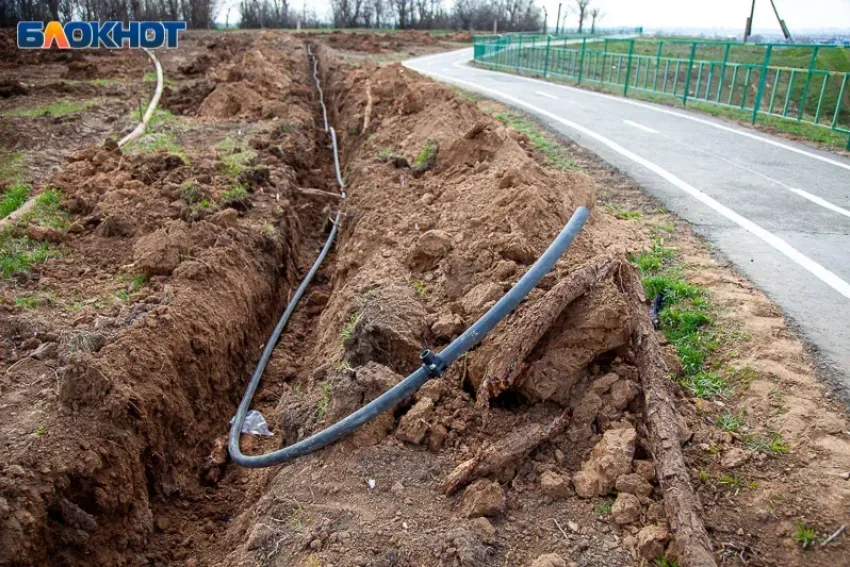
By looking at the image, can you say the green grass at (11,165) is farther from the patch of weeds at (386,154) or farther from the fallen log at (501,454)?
the fallen log at (501,454)

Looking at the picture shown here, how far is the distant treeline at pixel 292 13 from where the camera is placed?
35625mm

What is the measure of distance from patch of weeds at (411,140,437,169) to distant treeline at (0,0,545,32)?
33.0 metres

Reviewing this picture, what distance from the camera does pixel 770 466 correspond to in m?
3.05

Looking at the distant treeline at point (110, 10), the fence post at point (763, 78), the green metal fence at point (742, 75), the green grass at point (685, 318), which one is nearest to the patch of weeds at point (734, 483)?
the green grass at point (685, 318)

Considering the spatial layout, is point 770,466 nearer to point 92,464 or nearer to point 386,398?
point 386,398

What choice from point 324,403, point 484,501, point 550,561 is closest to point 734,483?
point 550,561

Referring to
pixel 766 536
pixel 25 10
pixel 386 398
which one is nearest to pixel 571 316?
pixel 386 398

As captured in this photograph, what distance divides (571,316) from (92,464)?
2.97 metres

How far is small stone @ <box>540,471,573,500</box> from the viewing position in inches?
118

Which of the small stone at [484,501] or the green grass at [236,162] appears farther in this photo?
the green grass at [236,162]

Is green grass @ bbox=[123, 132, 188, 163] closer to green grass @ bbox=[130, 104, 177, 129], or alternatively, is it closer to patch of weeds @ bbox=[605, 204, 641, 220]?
A: green grass @ bbox=[130, 104, 177, 129]

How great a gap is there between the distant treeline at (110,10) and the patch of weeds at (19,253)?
32.4m

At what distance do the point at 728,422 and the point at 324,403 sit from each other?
7.53ft

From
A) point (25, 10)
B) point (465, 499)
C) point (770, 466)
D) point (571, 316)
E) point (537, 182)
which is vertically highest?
point (25, 10)
